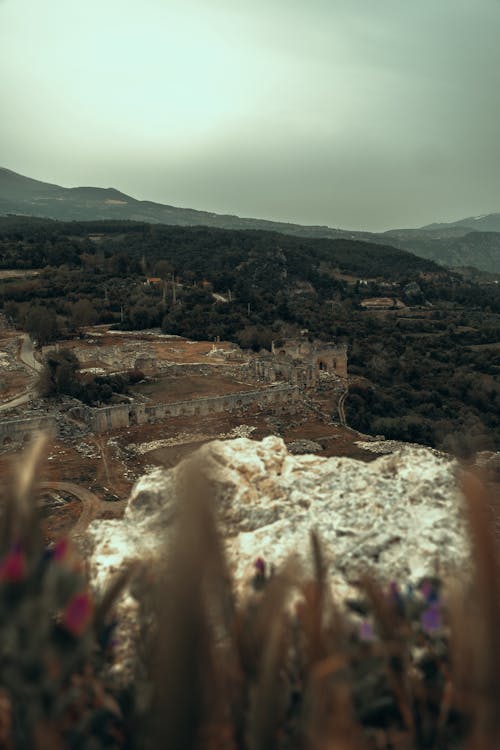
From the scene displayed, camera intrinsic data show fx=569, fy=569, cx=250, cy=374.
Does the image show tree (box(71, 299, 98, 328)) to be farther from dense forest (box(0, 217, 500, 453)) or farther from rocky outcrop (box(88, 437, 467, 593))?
rocky outcrop (box(88, 437, 467, 593))

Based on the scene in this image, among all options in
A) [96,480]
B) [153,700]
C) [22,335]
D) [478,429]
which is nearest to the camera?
[153,700]

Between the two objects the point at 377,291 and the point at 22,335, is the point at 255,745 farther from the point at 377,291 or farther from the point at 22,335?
the point at 377,291

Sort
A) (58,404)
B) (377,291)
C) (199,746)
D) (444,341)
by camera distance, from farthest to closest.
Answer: (377,291), (444,341), (58,404), (199,746)

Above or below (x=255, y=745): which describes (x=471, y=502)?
above

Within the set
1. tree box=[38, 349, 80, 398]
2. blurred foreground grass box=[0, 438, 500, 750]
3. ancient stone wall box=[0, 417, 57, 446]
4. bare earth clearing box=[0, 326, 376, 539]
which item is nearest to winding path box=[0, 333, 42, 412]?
bare earth clearing box=[0, 326, 376, 539]

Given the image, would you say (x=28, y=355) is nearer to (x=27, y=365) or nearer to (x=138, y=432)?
(x=27, y=365)

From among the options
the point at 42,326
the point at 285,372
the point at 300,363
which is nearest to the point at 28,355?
the point at 42,326

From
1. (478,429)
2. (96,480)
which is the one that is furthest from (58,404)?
(478,429)

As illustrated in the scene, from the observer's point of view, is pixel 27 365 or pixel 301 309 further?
A: pixel 301 309
